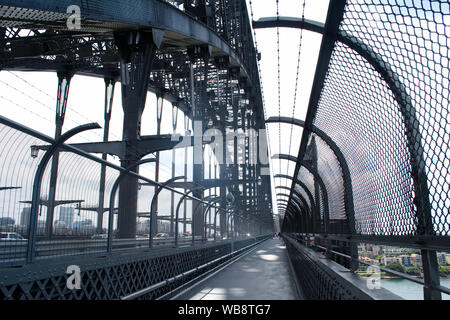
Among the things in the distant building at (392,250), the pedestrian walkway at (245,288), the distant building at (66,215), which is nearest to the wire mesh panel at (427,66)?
the distant building at (392,250)

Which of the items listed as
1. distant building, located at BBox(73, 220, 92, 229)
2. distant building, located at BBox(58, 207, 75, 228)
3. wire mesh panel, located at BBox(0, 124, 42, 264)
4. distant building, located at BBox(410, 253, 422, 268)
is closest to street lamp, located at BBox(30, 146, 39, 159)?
wire mesh panel, located at BBox(0, 124, 42, 264)

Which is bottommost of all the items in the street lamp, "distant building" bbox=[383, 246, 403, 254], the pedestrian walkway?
the pedestrian walkway

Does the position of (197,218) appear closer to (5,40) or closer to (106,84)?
(5,40)

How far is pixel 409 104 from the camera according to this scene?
7.37ft

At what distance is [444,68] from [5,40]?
Answer: 18.8 metres

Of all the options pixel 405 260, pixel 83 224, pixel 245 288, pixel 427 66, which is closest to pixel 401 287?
pixel 405 260

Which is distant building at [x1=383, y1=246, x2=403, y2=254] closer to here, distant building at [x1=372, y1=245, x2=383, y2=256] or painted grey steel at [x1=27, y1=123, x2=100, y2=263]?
distant building at [x1=372, y1=245, x2=383, y2=256]

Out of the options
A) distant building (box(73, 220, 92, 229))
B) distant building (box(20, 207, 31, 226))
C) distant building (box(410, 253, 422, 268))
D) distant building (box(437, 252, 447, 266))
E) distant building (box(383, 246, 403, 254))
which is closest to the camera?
distant building (box(437, 252, 447, 266))

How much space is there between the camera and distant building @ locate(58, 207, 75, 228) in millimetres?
4047

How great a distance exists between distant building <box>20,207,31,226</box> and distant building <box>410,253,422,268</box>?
3.51 metres

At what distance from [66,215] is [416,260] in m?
3.78

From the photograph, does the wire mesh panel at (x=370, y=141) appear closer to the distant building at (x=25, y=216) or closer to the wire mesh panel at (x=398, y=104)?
the wire mesh panel at (x=398, y=104)

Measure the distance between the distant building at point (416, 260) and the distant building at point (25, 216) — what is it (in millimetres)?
3506

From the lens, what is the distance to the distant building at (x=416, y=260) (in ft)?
7.04
